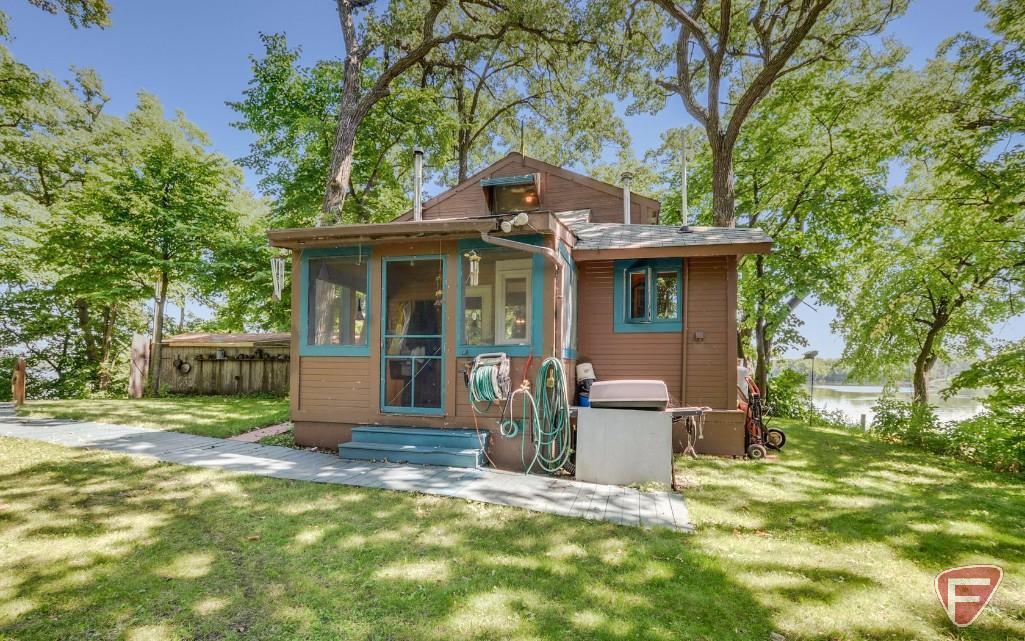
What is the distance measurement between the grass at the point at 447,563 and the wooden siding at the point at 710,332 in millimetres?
1835

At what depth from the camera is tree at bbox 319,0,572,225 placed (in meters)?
9.23

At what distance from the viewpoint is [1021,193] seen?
704 cm

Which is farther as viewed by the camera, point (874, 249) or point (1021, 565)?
point (874, 249)

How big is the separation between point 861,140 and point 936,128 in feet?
9.28

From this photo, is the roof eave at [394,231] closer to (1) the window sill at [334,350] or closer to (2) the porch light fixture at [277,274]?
(2) the porch light fixture at [277,274]

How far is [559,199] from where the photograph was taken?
9.83 metres

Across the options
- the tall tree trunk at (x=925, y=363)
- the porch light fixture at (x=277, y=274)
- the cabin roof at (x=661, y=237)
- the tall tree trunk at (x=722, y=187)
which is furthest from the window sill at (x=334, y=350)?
the tall tree trunk at (x=925, y=363)

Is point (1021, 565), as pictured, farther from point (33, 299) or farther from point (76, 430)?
point (33, 299)

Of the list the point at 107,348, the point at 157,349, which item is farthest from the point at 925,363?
the point at 107,348

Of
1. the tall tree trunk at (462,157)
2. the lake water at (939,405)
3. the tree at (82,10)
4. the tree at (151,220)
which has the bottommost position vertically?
the lake water at (939,405)

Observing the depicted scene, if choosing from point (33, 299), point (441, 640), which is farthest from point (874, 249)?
point (33, 299)

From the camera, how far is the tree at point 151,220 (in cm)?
1116

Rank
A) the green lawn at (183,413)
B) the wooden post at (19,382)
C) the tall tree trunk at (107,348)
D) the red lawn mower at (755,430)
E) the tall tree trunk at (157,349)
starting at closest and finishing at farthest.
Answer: the red lawn mower at (755,430)
the green lawn at (183,413)
the wooden post at (19,382)
the tall tree trunk at (157,349)
the tall tree trunk at (107,348)

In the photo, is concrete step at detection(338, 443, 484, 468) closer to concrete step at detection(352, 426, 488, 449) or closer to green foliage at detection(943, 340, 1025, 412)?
concrete step at detection(352, 426, 488, 449)
